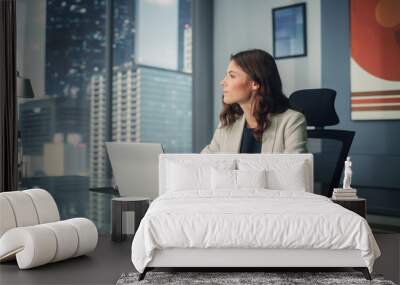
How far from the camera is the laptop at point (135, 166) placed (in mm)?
5254

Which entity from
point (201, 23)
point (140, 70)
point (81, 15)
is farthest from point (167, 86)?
point (81, 15)

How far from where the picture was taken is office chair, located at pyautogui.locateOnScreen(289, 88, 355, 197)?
548 centimetres

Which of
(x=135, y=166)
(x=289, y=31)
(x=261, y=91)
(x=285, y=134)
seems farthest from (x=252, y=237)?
(x=289, y=31)

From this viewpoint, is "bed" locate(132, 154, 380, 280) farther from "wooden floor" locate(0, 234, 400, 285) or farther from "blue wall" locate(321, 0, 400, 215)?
"blue wall" locate(321, 0, 400, 215)

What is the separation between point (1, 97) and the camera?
5.54 metres

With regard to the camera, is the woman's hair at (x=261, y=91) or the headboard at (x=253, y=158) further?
the woman's hair at (x=261, y=91)

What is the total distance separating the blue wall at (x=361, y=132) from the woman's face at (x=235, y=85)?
0.78m

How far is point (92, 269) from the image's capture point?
392 centimetres

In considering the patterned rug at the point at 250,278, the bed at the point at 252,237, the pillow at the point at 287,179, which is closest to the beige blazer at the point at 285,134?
the pillow at the point at 287,179

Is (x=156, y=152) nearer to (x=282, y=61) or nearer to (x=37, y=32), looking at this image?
(x=282, y=61)

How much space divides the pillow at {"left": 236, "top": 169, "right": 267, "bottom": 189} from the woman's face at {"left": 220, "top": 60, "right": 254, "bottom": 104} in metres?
1.11

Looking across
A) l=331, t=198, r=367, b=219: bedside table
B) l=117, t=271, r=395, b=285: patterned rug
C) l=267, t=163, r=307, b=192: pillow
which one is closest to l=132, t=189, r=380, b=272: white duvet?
l=117, t=271, r=395, b=285: patterned rug

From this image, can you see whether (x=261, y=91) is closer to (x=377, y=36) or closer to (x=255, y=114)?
(x=255, y=114)

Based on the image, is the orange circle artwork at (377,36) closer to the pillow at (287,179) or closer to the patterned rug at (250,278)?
the pillow at (287,179)
